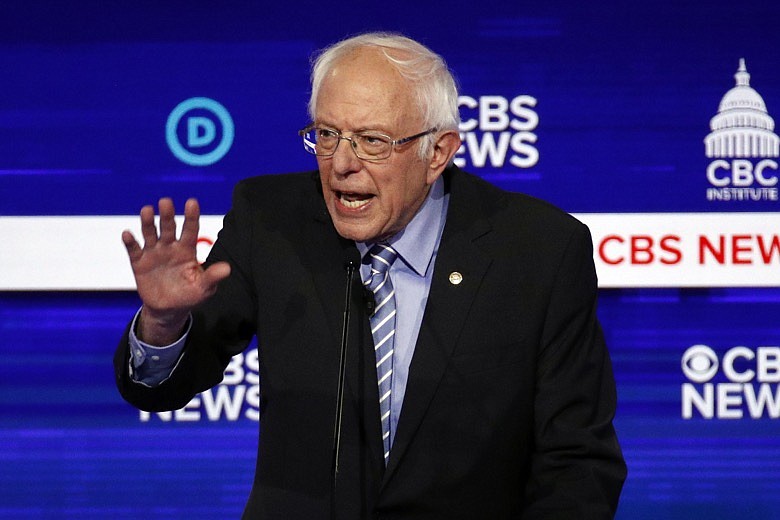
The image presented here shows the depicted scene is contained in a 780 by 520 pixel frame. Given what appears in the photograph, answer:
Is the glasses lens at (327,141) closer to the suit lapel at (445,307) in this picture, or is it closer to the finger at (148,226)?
the suit lapel at (445,307)

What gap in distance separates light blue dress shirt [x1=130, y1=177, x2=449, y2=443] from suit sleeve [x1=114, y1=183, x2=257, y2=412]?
45 millimetres

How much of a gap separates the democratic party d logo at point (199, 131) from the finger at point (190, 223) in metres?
1.70

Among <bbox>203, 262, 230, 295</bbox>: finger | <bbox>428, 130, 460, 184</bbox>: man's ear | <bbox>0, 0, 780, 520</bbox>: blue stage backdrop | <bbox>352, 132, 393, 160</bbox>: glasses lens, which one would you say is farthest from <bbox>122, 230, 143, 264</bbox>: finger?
<bbox>0, 0, 780, 520</bbox>: blue stage backdrop

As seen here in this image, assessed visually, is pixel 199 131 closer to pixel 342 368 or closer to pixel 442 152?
pixel 442 152

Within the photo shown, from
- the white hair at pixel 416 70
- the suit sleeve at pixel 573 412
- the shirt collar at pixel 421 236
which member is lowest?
the suit sleeve at pixel 573 412

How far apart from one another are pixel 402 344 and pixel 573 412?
1.04 ft

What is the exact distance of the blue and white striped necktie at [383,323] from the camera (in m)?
1.83

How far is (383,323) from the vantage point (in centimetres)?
187

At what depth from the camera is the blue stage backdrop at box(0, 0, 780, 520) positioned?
10.4 ft

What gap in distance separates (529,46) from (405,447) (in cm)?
176

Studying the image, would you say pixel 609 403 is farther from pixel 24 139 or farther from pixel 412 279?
pixel 24 139

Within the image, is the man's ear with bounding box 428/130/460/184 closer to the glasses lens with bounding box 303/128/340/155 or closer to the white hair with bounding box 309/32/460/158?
the white hair with bounding box 309/32/460/158

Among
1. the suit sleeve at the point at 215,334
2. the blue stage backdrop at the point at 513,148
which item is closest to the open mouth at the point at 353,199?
the suit sleeve at the point at 215,334

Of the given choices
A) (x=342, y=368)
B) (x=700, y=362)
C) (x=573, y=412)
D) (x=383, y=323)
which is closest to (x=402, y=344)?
(x=383, y=323)
